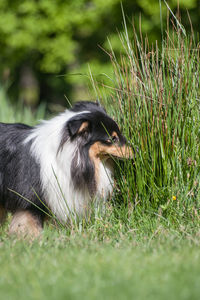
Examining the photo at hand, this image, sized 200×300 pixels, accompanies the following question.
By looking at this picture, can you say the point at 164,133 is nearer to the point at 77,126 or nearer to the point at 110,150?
the point at 110,150

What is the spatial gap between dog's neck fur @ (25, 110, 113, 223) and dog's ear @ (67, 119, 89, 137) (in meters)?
0.16

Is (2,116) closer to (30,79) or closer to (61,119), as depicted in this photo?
(61,119)

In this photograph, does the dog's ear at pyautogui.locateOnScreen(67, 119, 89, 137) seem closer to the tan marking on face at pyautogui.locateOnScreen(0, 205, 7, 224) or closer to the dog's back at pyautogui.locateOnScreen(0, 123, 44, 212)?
the dog's back at pyautogui.locateOnScreen(0, 123, 44, 212)

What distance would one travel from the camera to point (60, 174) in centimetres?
463

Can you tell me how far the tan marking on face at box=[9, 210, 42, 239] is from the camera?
452cm

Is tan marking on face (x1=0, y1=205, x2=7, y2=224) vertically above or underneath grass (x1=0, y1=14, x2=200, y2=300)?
underneath

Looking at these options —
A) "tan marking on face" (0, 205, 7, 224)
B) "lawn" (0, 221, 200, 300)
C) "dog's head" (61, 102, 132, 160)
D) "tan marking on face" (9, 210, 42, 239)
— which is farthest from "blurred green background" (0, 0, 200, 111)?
"lawn" (0, 221, 200, 300)

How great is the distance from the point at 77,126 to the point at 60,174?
0.60m

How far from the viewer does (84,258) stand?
327cm

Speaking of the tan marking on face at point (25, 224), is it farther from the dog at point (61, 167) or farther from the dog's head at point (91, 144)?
the dog's head at point (91, 144)

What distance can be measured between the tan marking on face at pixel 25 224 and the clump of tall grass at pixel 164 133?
3.15 feet

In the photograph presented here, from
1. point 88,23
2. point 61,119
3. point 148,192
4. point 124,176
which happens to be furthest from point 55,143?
point 88,23

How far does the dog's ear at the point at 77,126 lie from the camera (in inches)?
170

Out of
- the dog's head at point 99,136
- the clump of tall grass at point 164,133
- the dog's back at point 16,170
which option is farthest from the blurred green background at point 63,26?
the dog's head at point 99,136
